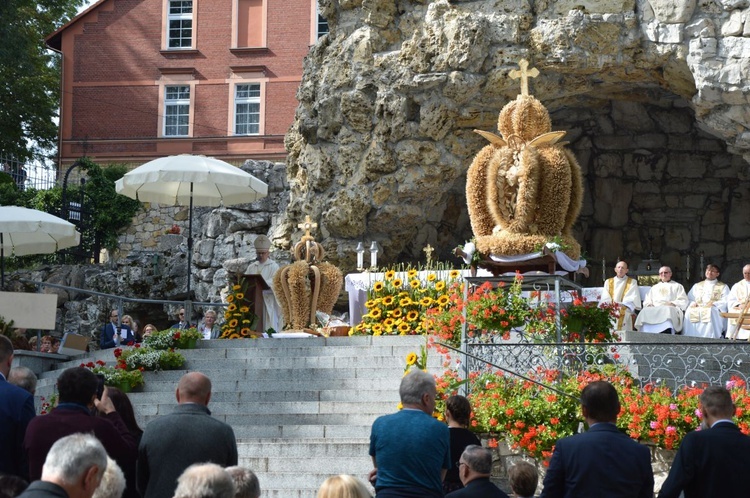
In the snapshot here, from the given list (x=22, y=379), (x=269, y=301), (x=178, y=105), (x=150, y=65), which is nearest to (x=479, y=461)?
(x=22, y=379)

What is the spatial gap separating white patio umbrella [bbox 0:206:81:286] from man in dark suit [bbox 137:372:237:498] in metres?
10.4

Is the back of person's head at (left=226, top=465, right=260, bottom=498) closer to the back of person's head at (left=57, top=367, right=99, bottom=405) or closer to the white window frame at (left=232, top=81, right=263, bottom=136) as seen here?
the back of person's head at (left=57, top=367, right=99, bottom=405)

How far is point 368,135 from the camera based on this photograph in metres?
23.2

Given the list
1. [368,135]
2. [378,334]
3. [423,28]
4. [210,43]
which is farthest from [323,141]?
[210,43]

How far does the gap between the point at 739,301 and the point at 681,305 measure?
85 centimetres

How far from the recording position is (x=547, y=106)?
23.4 meters

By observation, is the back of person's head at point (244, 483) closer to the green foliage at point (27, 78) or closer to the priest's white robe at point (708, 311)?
the priest's white robe at point (708, 311)

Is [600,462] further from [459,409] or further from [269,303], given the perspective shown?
[269,303]

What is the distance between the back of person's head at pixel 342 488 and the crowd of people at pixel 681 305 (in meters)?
10.8

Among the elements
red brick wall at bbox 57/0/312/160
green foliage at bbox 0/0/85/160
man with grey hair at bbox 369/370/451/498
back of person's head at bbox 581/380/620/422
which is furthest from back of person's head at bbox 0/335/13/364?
red brick wall at bbox 57/0/312/160

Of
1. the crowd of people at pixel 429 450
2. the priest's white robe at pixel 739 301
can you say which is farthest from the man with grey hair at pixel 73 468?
the priest's white robe at pixel 739 301

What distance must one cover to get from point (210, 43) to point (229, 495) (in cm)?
3229

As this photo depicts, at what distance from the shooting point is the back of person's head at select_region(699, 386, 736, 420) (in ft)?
22.7

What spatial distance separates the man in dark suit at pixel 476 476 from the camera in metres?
6.84
